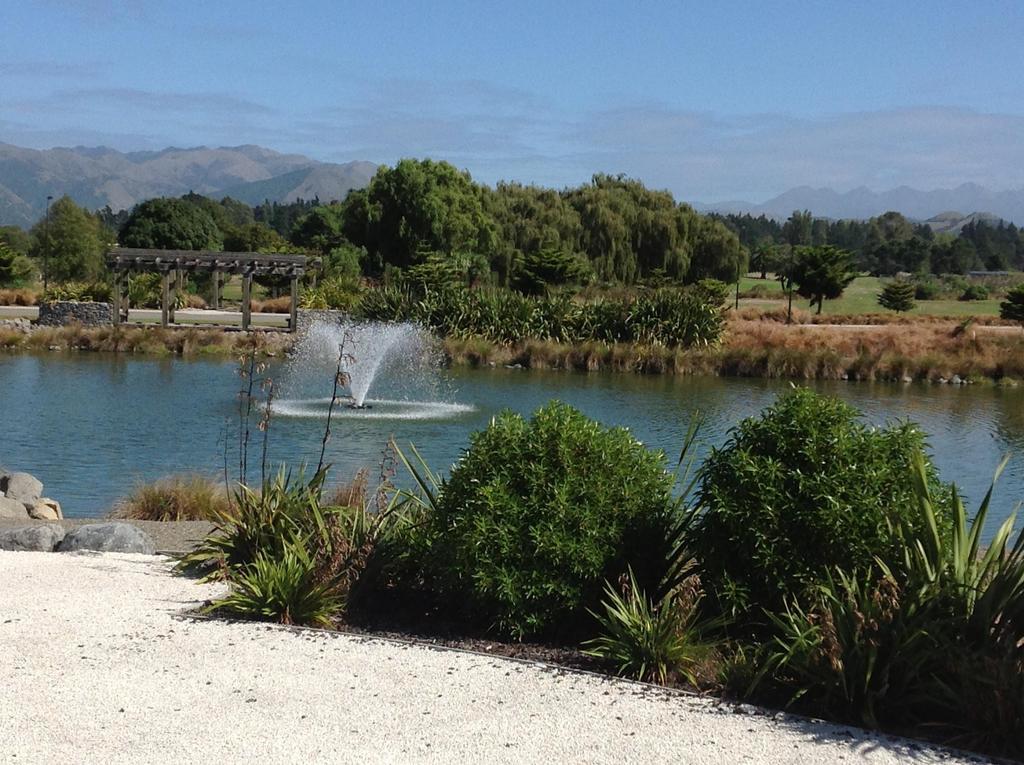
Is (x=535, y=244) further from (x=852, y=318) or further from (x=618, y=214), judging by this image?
(x=852, y=318)

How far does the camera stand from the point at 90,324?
3966 cm

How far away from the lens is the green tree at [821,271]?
5706cm

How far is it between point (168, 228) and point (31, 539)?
60521mm

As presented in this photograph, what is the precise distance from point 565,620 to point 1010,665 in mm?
2372

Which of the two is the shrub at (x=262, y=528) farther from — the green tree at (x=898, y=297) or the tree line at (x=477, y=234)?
the green tree at (x=898, y=297)

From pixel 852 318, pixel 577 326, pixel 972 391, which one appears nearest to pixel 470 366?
pixel 577 326

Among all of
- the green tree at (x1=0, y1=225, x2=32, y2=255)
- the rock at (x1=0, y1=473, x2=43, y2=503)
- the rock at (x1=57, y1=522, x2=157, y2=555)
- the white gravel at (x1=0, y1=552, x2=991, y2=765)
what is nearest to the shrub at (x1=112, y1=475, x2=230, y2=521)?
the rock at (x1=0, y1=473, x2=43, y2=503)

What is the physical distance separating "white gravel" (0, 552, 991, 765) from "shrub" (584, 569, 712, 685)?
0.24 meters

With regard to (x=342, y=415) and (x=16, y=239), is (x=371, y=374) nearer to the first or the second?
(x=342, y=415)

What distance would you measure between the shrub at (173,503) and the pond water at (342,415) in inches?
25.1

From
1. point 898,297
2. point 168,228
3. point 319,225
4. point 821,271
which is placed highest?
point 319,225

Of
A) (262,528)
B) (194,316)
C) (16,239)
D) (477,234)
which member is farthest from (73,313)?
(16,239)

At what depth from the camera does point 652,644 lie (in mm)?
5781

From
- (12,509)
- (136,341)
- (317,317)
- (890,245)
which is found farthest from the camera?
(890,245)
